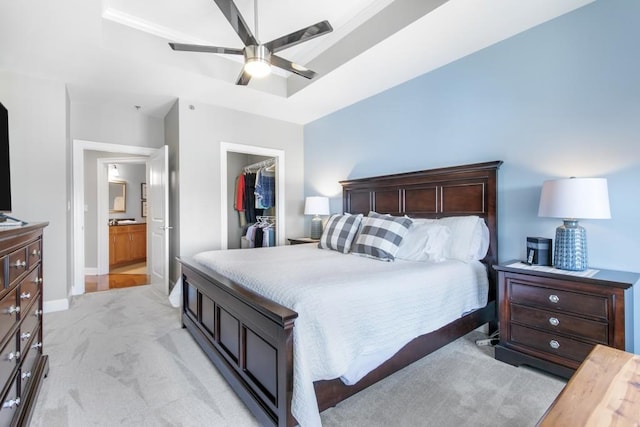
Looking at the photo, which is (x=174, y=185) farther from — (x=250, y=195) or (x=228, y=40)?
(x=228, y=40)

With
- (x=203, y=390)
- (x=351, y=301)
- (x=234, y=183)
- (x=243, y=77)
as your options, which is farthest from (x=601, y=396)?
(x=234, y=183)

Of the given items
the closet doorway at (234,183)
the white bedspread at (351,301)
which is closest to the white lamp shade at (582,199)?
the white bedspread at (351,301)

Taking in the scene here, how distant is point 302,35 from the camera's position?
2.18 metres

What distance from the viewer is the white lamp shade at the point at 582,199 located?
1824mm

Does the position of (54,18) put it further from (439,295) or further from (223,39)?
(439,295)

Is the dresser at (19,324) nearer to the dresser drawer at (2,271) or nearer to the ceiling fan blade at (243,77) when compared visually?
the dresser drawer at (2,271)

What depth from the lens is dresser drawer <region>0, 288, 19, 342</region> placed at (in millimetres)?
1157

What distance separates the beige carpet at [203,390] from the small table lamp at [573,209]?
2.71 ft

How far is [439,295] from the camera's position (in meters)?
2.01

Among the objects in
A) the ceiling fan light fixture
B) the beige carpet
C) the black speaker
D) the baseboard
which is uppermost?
the ceiling fan light fixture

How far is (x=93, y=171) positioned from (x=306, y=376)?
5632mm

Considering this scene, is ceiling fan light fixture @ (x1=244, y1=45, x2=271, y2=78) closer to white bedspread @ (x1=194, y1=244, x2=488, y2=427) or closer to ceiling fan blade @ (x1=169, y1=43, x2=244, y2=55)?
ceiling fan blade @ (x1=169, y1=43, x2=244, y2=55)

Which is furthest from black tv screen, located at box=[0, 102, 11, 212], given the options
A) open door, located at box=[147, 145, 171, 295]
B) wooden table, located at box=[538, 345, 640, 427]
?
wooden table, located at box=[538, 345, 640, 427]

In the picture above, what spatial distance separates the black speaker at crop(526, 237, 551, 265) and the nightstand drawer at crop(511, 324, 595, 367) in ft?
1.65
